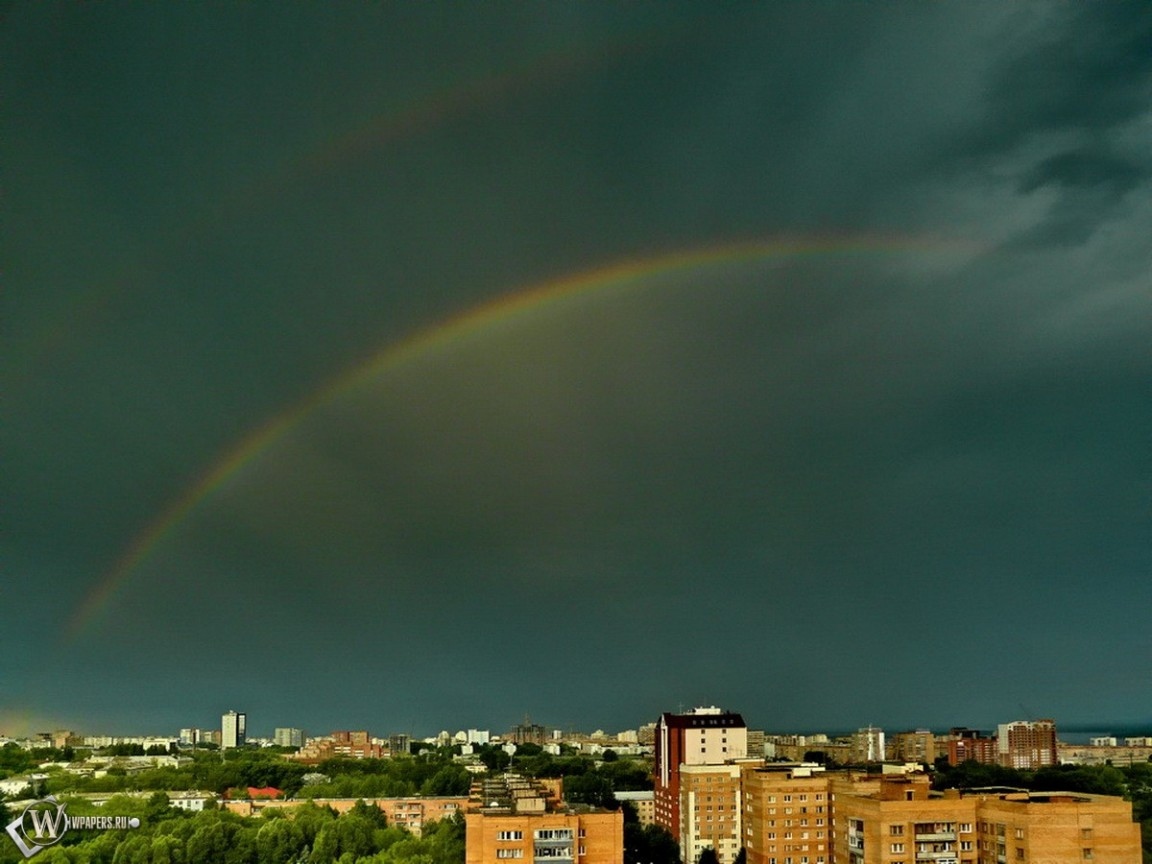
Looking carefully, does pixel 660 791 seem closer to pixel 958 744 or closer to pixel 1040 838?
pixel 1040 838

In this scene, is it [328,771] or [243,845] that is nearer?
[243,845]

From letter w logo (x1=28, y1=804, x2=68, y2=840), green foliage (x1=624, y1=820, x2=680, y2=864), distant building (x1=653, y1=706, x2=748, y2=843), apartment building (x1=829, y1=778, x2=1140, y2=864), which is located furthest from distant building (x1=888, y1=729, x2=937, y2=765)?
letter w logo (x1=28, y1=804, x2=68, y2=840)

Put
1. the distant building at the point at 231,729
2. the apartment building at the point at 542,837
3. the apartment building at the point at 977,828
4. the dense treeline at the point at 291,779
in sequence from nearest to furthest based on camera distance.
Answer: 1. the apartment building at the point at 542,837
2. the apartment building at the point at 977,828
3. the dense treeline at the point at 291,779
4. the distant building at the point at 231,729

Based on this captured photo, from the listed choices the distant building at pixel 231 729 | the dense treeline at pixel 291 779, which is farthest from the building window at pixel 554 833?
the distant building at pixel 231 729

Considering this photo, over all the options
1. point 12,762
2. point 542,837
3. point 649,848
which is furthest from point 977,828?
point 12,762

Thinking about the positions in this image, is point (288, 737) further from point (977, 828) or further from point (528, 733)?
point (977, 828)

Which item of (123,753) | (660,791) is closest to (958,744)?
(660,791)

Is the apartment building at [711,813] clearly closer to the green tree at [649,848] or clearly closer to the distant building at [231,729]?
the green tree at [649,848]
